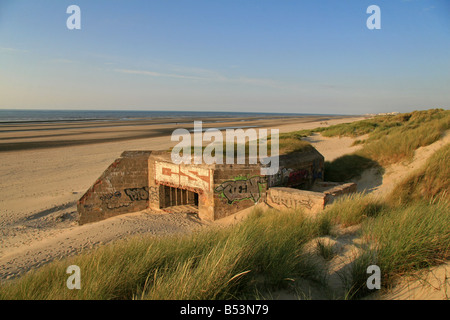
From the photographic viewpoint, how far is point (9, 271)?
6824 mm

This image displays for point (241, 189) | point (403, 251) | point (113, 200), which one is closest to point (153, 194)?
point (113, 200)

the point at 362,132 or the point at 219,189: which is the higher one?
the point at 362,132

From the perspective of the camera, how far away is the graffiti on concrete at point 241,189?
30.7ft

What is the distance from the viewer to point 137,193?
452 inches

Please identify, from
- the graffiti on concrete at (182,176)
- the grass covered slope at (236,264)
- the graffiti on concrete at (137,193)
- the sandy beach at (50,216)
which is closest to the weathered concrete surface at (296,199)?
the graffiti on concrete at (182,176)

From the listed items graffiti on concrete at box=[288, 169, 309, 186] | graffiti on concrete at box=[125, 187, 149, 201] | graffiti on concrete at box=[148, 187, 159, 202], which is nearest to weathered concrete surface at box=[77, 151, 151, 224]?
graffiti on concrete at box=[125, 187, 149, 201]

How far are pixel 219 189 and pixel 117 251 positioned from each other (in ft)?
17.7

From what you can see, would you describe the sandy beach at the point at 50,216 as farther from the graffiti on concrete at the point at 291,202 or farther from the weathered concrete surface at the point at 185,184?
the graffiti on concrete at the point at 291,202

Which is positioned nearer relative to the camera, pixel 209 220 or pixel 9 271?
pixel 9 271

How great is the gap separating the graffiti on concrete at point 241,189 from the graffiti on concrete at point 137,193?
3739mm

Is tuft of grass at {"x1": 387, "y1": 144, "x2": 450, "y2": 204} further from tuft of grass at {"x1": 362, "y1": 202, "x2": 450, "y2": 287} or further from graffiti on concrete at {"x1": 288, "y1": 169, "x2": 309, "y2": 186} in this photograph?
graffiti on concrete at {"x1": 288, "y1": 169, "x2": 309, "y2": 186}

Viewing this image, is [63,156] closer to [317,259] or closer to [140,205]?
[140,205]

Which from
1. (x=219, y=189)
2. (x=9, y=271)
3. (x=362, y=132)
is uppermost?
(x=362, y=132)
